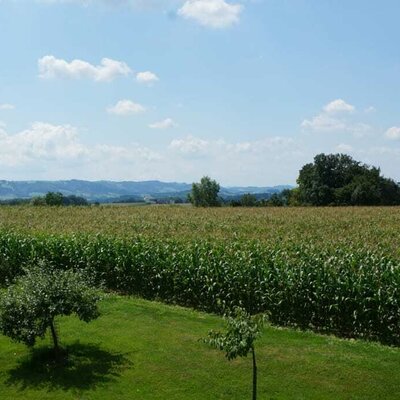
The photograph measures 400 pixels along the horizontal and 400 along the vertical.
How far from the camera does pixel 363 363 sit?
10.9 m

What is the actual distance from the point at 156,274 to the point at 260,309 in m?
4.24

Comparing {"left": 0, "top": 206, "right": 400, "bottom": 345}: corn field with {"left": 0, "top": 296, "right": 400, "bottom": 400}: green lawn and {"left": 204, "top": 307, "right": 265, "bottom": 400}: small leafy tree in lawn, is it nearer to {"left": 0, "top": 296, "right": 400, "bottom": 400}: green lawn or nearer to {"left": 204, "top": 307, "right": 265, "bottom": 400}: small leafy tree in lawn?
{"left": 0, "top": 296, "right": 400, "bottom": 400}: green lawn

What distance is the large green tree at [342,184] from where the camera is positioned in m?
62.6

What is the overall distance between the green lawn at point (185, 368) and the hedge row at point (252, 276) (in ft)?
3.06

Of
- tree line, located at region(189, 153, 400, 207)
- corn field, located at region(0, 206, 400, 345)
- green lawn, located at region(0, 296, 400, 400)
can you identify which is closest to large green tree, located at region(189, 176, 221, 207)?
tree line, located at region(189, 153, 400, 207)

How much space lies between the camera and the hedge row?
1288cm

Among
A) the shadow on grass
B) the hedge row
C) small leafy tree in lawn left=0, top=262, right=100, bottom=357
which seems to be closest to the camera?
the shadow on grass

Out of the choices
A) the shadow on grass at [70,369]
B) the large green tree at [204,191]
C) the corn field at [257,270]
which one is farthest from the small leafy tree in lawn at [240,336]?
the large green tree at [204,191]

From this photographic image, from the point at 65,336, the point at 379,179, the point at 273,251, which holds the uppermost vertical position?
the point at 379,179

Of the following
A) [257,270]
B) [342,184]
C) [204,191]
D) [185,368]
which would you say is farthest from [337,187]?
[185,368]

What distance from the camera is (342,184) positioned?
70500 mm

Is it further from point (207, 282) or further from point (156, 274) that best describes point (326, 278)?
point (156, 274)

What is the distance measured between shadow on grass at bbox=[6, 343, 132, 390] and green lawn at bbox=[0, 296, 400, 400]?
0.02 m

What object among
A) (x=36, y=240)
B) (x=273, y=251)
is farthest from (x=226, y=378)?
(x=36, y=240)
